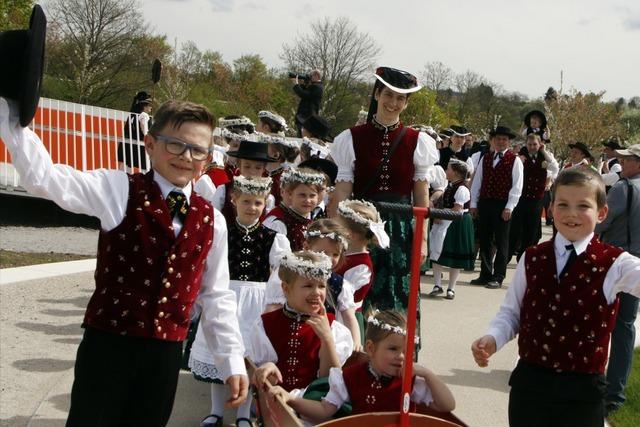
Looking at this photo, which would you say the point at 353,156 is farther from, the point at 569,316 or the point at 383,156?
the point at 569,316

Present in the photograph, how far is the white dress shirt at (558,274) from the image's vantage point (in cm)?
335

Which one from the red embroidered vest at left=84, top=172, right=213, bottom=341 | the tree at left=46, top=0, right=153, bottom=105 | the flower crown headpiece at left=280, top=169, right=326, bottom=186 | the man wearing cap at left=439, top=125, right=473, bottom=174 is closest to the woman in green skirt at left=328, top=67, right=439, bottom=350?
the flower crown headpiece at left=280, top=169, right=326, bottom=186

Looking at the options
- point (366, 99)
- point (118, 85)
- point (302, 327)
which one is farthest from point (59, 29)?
point (302, 327)

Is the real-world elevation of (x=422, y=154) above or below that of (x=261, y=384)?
above

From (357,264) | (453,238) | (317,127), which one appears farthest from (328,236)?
(453,238)

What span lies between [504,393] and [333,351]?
2.33 meters

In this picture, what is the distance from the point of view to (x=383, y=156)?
546 centimetres

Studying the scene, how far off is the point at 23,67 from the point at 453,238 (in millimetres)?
8202

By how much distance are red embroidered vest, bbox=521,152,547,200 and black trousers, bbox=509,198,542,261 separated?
0.33 feet

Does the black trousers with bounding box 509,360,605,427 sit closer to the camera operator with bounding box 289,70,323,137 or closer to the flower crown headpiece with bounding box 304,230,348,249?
the flower crown headpiece with bounding box 304,230,348,249

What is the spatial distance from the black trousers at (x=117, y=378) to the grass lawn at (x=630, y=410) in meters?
3.48

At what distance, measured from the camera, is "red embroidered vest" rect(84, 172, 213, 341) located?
2936 millimetres

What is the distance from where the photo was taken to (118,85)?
3391 centimetres

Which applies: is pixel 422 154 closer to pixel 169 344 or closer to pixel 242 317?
pixel 242 317
